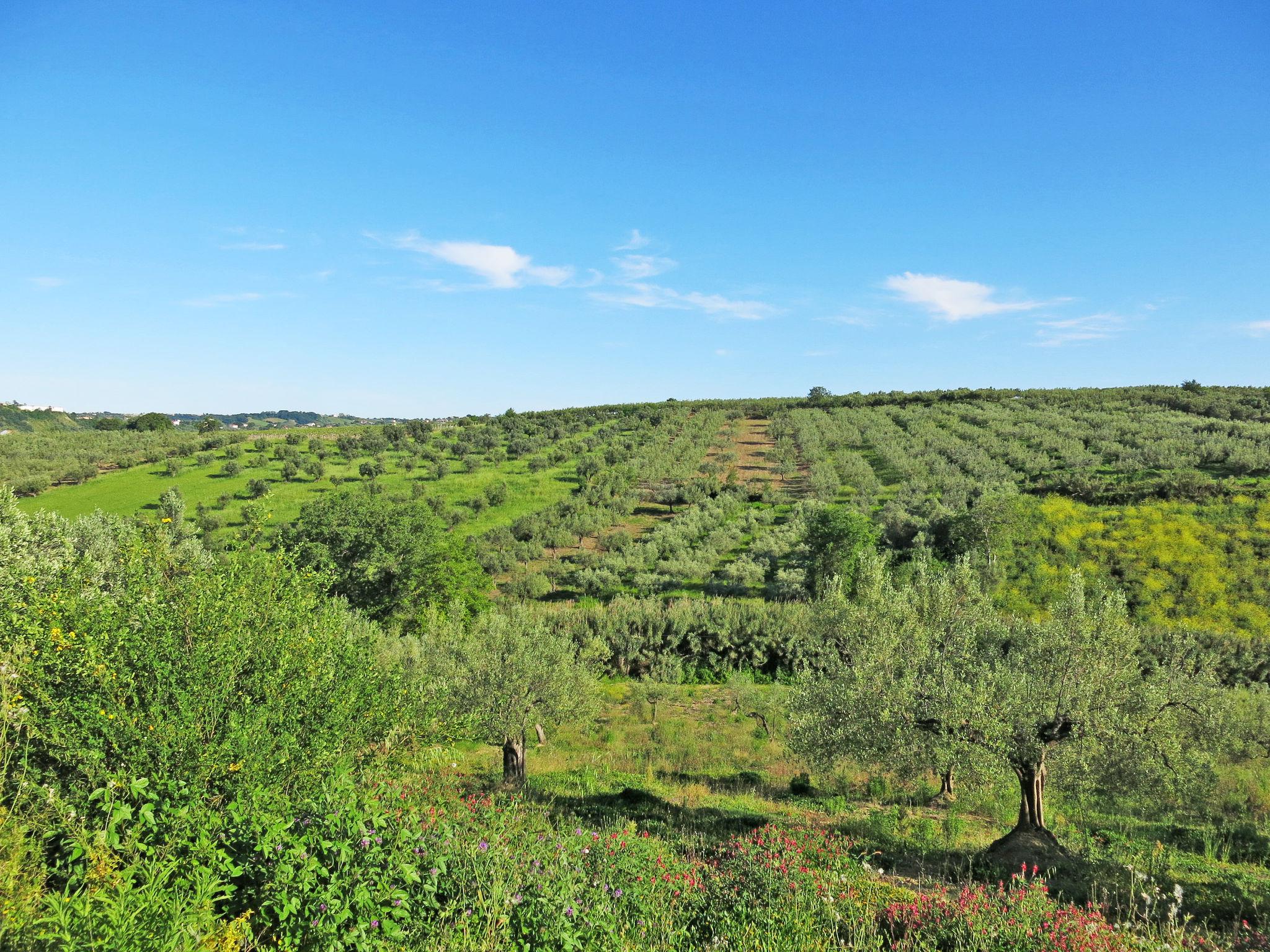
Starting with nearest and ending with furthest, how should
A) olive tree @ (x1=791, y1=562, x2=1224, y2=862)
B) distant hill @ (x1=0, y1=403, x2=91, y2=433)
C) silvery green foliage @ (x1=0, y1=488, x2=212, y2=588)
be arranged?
silvery green foliage @ (x1=0, y1=488, x2=212, y2=588) < olive tree @ (x1=791, y1=562, x2=1224, y2=862) < distant hill @ (x1=0, y1=403, x2=91, y2=433)

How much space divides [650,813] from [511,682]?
7410mm

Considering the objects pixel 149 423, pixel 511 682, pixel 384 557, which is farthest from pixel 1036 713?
pixel 149 423

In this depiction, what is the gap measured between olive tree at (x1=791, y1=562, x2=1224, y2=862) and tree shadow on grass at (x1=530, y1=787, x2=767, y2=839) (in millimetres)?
3209

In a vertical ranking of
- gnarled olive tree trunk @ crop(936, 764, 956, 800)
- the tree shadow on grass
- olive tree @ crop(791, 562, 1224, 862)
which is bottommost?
gnarled olive tree trunk @ crop(936, 764, 956, 800)

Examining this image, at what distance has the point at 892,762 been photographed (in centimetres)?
1727

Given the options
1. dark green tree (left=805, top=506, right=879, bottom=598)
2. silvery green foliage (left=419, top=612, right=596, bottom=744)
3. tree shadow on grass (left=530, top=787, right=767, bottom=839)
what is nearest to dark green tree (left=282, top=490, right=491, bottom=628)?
silvery green foliage (left=419, top=612, right=596, bottom=744)

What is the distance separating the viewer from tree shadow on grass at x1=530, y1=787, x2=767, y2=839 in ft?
58.2

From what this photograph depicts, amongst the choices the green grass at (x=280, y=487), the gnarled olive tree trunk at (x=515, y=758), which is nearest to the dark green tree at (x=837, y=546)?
the gnarled olive tree trunk at (x=515, y=758)

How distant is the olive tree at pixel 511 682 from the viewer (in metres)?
23.3

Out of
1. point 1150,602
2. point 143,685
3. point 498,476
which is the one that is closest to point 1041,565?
point 1150,602

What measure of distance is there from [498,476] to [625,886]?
9113cm

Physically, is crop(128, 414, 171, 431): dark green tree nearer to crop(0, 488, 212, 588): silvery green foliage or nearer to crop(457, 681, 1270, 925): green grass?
crop(0, 488, 212, 588): silvery green foliage

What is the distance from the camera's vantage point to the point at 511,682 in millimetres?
23984

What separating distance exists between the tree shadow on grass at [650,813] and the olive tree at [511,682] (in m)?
2.99
